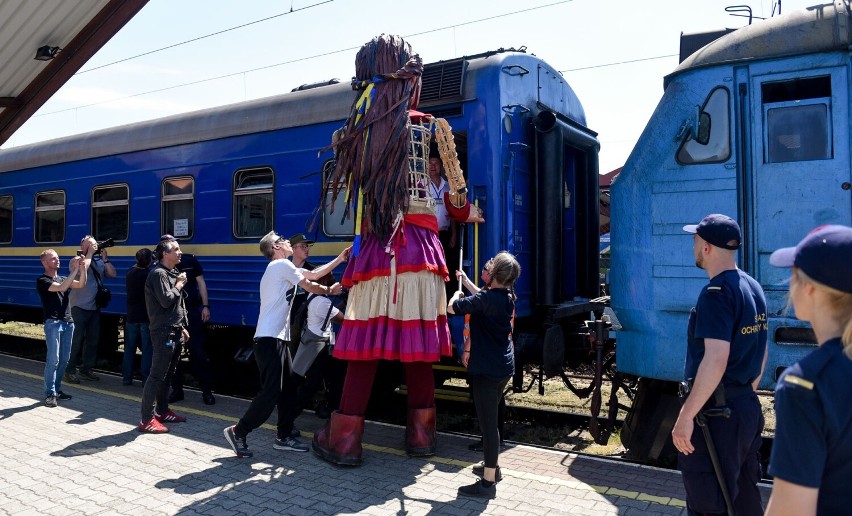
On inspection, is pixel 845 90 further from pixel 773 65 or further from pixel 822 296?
pixel 822 296

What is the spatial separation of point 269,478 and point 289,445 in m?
0.70

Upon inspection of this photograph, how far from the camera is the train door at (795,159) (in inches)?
179

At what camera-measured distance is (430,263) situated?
17.4ft

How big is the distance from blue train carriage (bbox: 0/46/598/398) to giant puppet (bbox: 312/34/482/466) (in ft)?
2.85

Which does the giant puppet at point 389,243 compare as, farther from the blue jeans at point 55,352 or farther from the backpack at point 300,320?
the blue jeans at point 55,352

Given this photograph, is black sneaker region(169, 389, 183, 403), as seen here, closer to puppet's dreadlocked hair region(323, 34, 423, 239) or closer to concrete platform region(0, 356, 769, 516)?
concrete platform region(0, 356, 769, 516)

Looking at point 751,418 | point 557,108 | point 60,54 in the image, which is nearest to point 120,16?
point 60,54

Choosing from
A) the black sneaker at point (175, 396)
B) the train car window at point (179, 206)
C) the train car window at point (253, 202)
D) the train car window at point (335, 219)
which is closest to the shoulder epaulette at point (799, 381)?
the train car window at point (335, 219)

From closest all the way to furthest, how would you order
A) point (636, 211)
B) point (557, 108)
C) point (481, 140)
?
point (636, 211) → point (481, 140) → point (557, 108)

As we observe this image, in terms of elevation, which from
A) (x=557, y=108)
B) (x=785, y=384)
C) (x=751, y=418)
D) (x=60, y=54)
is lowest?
(x=751, y=418)

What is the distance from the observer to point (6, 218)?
11953mm

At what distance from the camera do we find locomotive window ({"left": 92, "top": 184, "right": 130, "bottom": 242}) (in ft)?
31.4

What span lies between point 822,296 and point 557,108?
5731mm

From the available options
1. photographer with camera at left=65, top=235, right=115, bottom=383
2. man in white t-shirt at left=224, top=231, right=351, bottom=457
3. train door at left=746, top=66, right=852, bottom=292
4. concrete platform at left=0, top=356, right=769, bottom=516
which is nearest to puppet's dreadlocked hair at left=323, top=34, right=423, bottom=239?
man in white t-shirt at left=224, top=231, right=351, bottom=457
